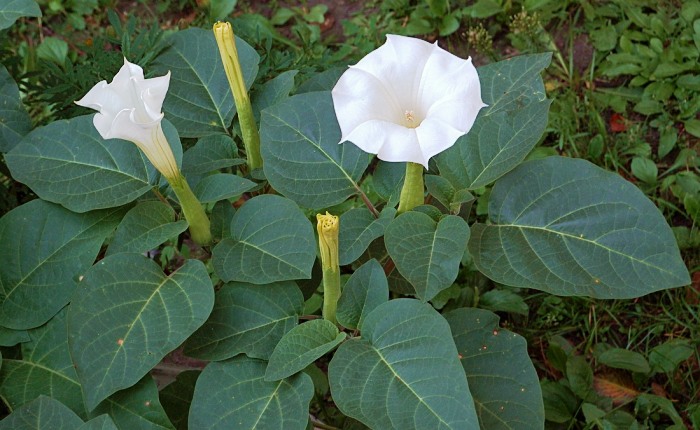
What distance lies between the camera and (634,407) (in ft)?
7.61

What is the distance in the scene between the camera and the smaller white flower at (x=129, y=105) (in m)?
1.37

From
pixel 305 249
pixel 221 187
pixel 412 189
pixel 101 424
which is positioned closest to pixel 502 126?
pixel 412 189

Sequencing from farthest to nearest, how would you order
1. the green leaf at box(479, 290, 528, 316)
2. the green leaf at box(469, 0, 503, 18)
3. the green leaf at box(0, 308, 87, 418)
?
the green leaf at box(469, 0, 503, 18) < the green leaf at box(479, 290, 528, 316) < the green leaf at box(0, 308, 87, 418)

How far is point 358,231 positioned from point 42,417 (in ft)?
2.20

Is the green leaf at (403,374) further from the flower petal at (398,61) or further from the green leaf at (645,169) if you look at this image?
the green leaf at (645,169)

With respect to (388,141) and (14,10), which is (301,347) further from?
(14,10)

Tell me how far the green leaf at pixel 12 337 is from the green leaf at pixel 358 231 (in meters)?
0.69

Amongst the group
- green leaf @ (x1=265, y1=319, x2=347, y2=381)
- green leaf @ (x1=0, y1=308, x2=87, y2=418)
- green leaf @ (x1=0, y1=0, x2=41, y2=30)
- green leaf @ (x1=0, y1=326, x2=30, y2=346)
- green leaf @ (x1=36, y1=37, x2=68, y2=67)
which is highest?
green leaf @ (x1=0, y1=0, x2=41, y2=30)

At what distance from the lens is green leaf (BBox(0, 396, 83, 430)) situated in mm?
1443

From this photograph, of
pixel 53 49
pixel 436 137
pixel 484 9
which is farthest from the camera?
pixel 53 49

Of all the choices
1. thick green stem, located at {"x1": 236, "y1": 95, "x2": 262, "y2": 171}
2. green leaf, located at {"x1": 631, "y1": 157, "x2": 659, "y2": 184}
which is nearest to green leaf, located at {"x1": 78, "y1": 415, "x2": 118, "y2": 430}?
thick green stem, located at {"x1": 236, "y1": 95, "x2": 262, "y2": 171}

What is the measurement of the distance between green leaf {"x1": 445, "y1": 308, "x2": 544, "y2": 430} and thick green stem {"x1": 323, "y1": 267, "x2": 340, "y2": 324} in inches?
10.8

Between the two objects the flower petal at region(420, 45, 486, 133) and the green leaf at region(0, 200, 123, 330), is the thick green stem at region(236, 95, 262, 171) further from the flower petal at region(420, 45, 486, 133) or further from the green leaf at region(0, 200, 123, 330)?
the flower petal at region(420, 45, 486, 133)

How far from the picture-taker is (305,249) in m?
1.48
